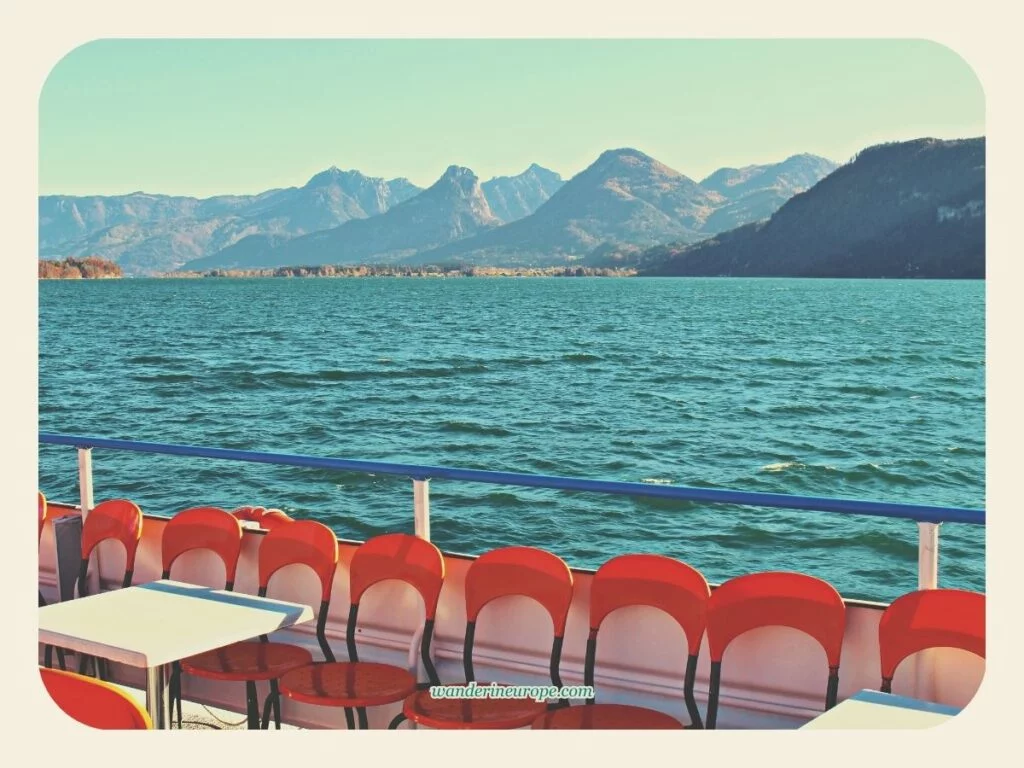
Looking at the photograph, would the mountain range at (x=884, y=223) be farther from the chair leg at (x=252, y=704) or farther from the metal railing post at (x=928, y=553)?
the chair leg at (x=252, y=704)

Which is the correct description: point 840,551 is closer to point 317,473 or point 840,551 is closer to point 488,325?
point 317,473

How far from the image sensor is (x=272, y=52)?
153 inches

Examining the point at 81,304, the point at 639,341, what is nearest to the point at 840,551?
the point at 639,341

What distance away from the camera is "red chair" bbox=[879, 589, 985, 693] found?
124 inches

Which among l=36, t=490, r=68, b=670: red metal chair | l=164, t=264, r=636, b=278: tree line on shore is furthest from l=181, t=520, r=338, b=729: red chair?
l=164, t=264, r=636, b=278: tree line on shore

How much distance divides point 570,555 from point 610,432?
1177 cm

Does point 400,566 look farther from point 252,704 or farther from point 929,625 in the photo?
point 929,625

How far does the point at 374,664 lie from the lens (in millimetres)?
3955

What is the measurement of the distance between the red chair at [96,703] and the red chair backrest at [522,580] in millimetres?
1485

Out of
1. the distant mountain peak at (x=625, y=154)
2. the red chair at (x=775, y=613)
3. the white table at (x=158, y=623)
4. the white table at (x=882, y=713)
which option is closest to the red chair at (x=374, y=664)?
the white table at (x=158, y=623)

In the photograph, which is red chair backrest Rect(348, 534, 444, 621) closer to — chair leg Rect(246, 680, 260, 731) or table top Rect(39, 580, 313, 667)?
table top Rect(39, 580, 313, 667)

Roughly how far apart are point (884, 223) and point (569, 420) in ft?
264

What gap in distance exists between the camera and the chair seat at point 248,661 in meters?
3.95

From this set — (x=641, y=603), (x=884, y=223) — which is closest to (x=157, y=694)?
(x=641, y=603)
